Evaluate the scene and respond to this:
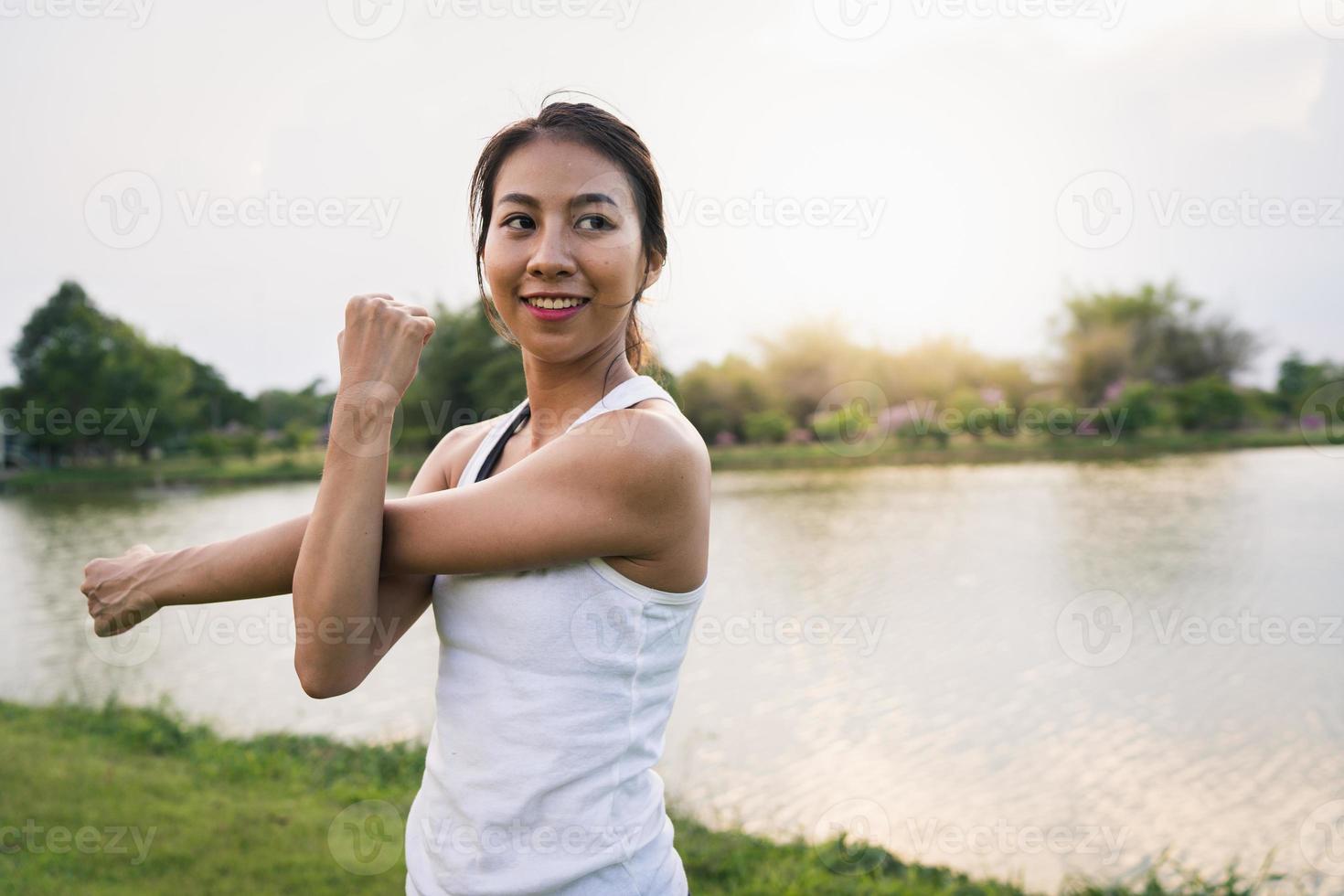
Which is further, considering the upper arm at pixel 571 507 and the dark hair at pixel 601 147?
the dark hair at pixel 601 147

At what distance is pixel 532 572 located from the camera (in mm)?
1123

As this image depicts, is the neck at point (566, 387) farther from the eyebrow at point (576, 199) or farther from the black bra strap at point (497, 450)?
the eyebrow at point (576, 199)

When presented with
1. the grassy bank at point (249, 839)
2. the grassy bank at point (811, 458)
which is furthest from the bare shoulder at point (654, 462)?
the grassy bank at point (811, 458)

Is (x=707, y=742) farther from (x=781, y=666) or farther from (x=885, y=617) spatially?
(x=885, y=617)

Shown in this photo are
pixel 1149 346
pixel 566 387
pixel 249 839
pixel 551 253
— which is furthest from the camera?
pixel 1149 346

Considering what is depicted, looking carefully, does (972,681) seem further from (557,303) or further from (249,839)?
(557,303)

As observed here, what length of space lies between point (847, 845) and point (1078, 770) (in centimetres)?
276

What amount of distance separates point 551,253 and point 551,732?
585 mm

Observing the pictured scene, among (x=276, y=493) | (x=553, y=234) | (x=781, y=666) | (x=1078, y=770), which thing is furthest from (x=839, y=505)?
(x=553, y=234)

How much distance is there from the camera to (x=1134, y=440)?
2891cm

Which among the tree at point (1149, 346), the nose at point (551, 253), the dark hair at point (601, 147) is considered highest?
the tree at point (1149, 346)

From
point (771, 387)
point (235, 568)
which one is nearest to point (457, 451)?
point (235, 568)

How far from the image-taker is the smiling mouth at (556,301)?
48.1 inches

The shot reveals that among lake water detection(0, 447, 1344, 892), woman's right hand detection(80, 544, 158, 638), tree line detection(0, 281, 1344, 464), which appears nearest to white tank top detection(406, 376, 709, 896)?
woman's right hand detection(80, 544, 158, 638)
